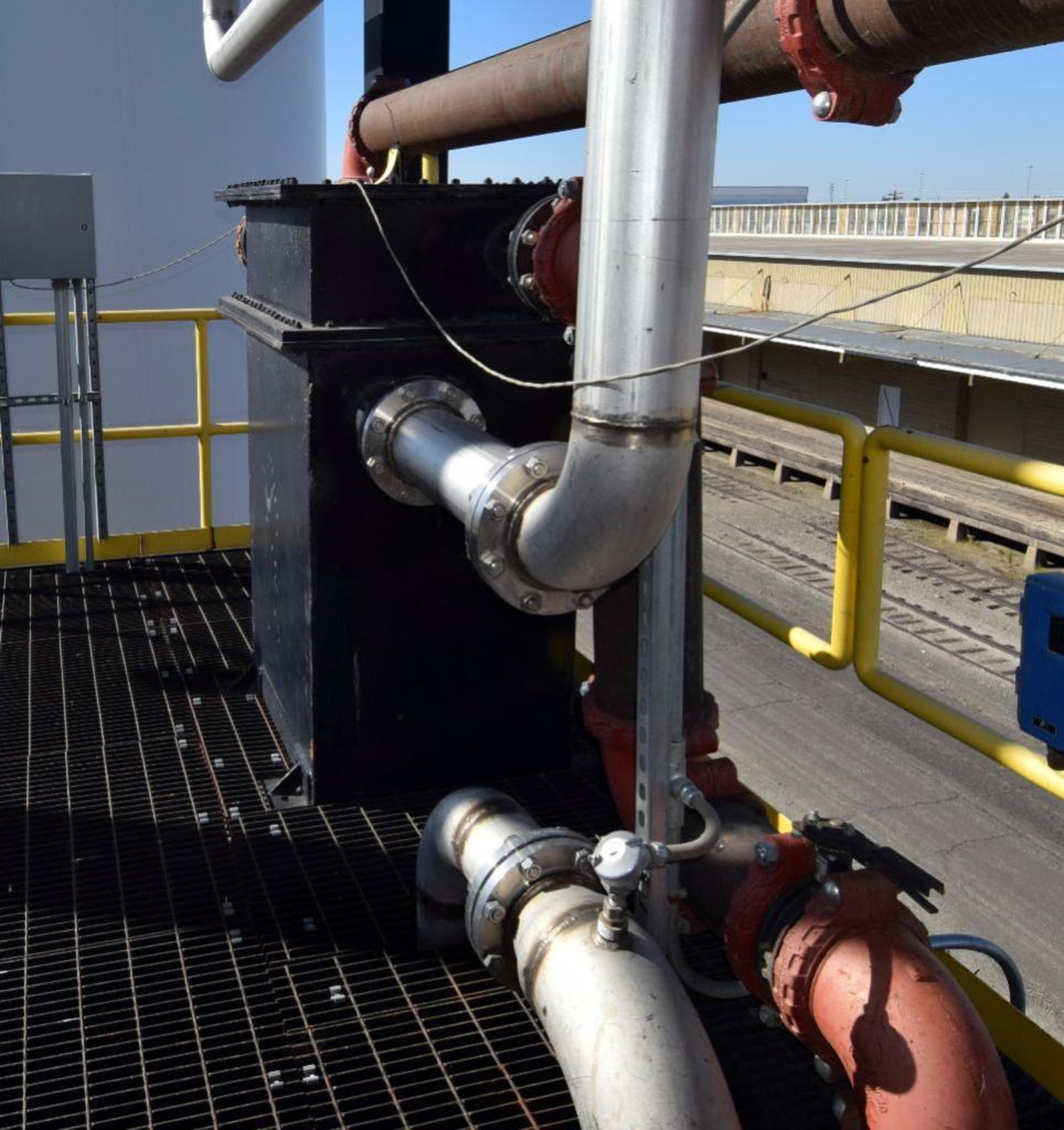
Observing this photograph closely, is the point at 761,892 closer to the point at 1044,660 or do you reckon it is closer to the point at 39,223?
the point at 1044,660

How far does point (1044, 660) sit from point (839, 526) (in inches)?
23.5

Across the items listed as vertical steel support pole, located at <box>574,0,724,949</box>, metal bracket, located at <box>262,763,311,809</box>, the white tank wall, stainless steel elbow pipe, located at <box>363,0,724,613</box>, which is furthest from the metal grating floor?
the white tank wall

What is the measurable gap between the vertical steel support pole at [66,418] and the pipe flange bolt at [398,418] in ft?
8.81

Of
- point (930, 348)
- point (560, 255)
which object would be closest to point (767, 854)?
point (560, 255)

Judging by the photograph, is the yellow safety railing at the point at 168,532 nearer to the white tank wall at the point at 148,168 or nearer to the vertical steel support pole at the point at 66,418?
the vertical steel support pole at the point at 66,418

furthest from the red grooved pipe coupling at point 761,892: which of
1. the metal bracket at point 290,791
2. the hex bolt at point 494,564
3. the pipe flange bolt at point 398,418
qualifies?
the metal bracket at point 290,791

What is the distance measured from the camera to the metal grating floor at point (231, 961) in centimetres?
222

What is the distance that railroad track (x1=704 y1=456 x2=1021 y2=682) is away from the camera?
1127 cm

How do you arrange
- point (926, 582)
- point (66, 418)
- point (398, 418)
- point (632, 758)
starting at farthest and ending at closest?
point (926, 582), point (66, 418), point (398, 418), point (632, 758)

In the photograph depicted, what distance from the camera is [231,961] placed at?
8.54 ft

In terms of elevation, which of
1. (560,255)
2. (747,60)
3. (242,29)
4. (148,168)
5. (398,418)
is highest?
(242,29)

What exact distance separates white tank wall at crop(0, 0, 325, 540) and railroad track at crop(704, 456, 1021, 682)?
6.37 meters

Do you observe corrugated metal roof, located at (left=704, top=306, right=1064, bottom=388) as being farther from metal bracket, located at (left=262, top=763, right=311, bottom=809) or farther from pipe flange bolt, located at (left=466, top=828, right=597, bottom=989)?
pipe flange bolt, located at (left=466, top=828, right=597, bottom=989)

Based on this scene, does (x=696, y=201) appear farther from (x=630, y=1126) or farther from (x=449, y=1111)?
(x=449, y=1111)
